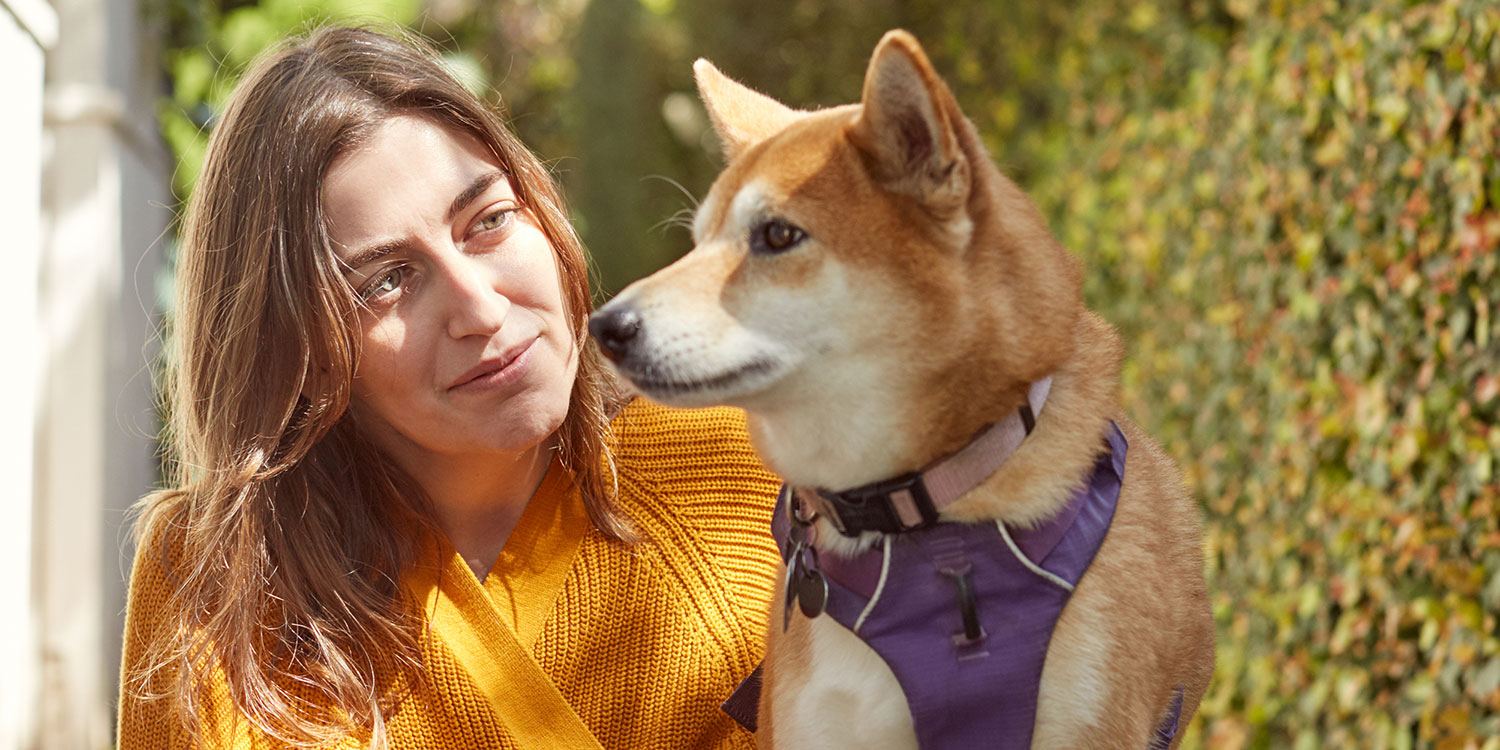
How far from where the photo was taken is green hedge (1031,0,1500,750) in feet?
7.85

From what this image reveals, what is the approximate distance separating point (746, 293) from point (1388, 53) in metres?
1.73

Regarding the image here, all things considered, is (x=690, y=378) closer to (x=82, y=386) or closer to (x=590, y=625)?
(x=590, y=625)

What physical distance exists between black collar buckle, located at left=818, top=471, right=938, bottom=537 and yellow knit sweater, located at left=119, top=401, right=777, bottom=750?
0.61 metres

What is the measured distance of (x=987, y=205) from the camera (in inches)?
69.0

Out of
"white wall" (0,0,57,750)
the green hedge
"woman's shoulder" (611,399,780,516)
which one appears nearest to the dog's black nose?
"woman's shoulder" (611,399,780,516)

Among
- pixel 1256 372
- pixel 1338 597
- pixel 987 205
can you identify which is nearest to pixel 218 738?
pixel 987 205

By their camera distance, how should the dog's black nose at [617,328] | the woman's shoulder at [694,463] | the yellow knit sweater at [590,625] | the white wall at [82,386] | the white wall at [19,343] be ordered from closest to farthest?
the dog's black nose at [617,328], the yellow knit sweater at [590,625], the woman's shoulder at [694,463], the white wall at [19,343], the white wall at [82,386]

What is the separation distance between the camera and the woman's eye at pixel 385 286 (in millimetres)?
2092

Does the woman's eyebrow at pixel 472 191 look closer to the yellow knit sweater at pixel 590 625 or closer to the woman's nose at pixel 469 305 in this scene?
the woman's nose at pixel 469 305

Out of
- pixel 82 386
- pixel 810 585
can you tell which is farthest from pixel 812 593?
pixel 82 386

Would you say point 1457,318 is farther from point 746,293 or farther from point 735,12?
point 735,12

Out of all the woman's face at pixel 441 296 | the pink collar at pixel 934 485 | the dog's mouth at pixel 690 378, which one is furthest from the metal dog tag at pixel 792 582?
the woman's face at pixel 441 296

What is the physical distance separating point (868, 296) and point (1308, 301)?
66.8 inches

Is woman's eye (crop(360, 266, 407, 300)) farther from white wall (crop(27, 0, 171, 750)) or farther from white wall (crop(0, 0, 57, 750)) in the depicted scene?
white wall (crop(27, 0, 171, 750))
